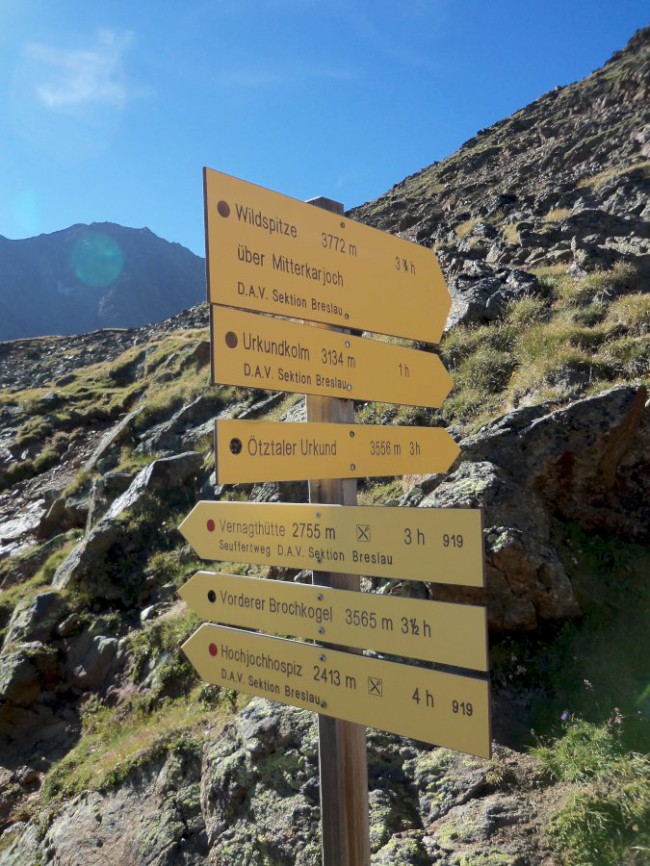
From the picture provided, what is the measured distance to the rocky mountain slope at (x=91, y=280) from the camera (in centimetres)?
15500

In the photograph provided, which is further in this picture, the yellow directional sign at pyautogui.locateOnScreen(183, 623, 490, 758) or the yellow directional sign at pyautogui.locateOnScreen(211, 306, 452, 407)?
the yellow directional sign at pyautogui.locateOnScreen(211, 306, 452, 407)

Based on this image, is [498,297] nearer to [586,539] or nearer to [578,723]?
[586,539]

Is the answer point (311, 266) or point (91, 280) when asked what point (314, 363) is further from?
point (91, 280)

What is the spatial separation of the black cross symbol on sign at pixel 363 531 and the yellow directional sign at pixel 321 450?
0.31 metres

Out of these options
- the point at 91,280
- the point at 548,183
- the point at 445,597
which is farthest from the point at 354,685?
the point at 91,280

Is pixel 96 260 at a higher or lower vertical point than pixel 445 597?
higher

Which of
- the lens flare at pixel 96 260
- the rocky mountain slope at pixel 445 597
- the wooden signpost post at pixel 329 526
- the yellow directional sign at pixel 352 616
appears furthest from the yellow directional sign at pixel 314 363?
the lens flare at pixel 96 260

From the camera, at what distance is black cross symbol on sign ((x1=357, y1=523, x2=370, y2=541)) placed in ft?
8.51

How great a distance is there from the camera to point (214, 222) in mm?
2600

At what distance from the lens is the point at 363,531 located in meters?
2.61

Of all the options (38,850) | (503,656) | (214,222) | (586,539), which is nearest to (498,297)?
(586,539)

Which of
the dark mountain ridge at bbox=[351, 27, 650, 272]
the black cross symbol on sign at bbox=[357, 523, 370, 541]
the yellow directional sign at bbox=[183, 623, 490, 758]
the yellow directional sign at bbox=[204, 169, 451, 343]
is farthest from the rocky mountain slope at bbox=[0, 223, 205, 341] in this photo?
the black cross symbol on sign at bbox=[357, 523, 370, 541]

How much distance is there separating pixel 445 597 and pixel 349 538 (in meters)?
2.55

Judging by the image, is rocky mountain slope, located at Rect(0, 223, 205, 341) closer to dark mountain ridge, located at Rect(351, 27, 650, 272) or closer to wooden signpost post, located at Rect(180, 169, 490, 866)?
dark mountain ridge, located at Rect(351, 27, 650, 272)
